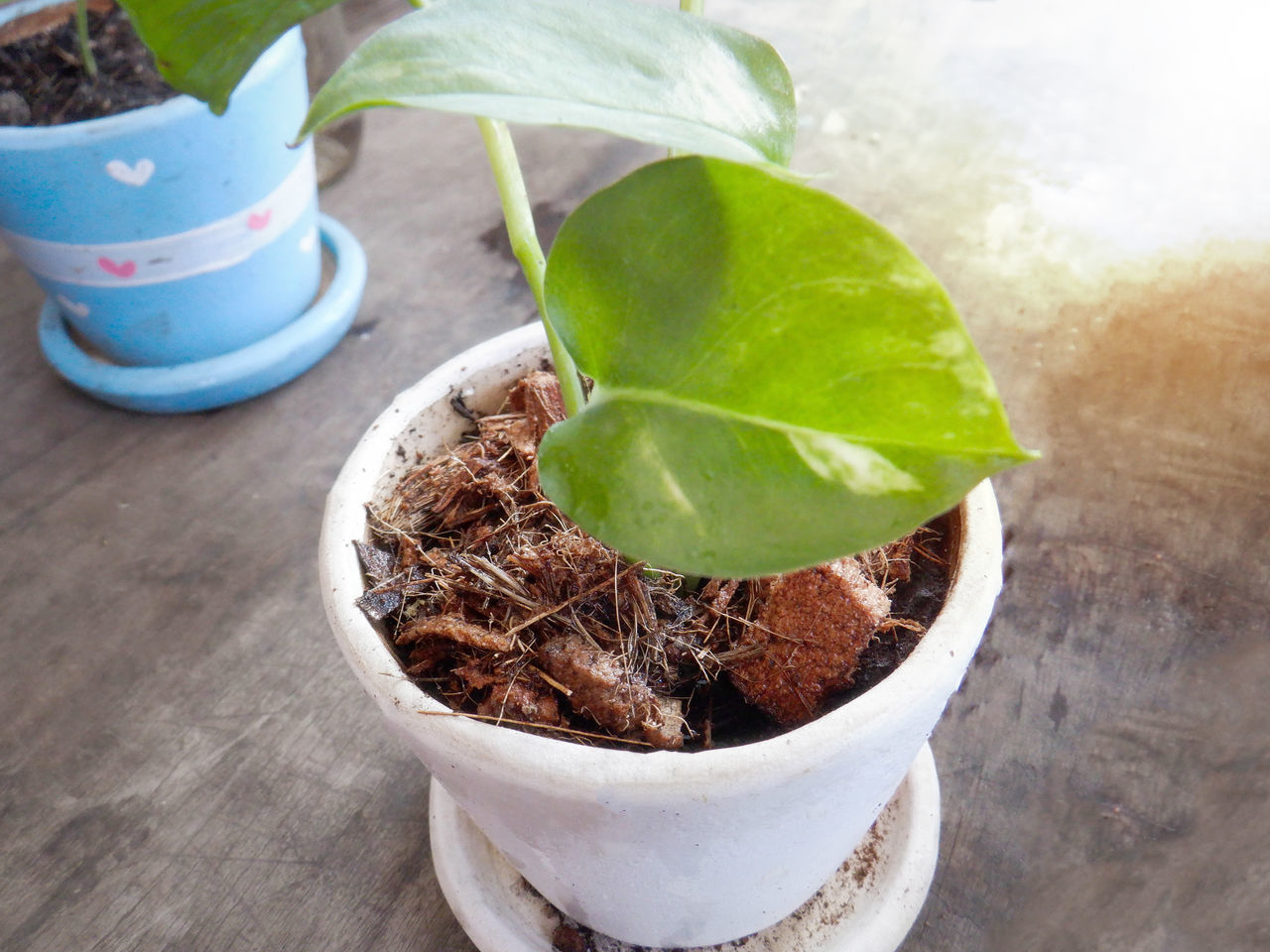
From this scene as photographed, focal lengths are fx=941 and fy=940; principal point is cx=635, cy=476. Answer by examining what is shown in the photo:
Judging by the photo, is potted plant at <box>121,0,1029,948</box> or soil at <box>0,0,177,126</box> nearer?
potted plant at <box>121,0,1029,948</box>

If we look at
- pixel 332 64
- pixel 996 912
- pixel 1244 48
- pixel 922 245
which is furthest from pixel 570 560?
pixel 1244 48

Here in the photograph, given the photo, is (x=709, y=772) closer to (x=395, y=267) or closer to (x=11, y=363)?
(x=395, y=267)

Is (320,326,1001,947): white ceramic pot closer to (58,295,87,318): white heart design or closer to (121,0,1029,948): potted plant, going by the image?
(121,0,1029,948): potted plant

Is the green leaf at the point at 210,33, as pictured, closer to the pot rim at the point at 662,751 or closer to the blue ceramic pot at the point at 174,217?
the pot rim at the point at 662,751

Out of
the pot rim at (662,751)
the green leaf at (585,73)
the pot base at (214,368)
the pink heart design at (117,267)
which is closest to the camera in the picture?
the green leaf at (585,73)

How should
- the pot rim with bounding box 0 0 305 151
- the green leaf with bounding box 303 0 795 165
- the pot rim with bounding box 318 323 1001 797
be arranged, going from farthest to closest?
the pot rim with bounding box 0 0 305 151 → the pot rim with bounding box 318 323 1001 797 → the green leaf with bounding box 303 0 795 165

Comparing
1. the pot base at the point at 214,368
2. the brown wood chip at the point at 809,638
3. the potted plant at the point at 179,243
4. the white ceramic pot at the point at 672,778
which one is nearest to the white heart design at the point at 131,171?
the potted plant at the point at 179,243

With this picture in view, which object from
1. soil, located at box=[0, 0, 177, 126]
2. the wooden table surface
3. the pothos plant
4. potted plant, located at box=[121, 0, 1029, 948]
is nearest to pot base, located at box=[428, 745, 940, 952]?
the wooden table surface
